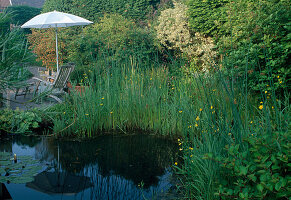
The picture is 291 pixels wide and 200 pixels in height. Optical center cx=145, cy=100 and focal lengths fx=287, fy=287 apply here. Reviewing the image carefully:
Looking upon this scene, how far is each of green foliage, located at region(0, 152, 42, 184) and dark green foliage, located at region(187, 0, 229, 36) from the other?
6281 mm

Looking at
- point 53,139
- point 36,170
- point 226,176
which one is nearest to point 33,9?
point 53,139

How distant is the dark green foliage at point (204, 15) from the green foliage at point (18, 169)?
20.6 ft

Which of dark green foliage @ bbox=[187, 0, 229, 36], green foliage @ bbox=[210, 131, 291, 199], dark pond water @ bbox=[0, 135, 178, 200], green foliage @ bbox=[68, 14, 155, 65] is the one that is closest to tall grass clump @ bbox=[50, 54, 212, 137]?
dark pond water @ bbox=[0, 135, 178, 200]

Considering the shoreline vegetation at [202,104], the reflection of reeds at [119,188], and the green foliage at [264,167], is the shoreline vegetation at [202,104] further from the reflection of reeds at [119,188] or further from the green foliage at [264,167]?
the reflection of reeds at [119,188]

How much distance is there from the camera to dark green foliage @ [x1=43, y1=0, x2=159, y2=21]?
533 inches

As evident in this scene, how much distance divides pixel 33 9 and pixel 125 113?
16.8 meters

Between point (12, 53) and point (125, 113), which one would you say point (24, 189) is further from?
point (125, 113)

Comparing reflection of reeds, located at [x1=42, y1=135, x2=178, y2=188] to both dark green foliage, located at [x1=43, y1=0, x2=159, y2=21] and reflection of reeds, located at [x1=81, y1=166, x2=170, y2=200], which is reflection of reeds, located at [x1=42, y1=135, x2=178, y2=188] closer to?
reflection of reeds, located at [x1=81, y1=166, x2=170, y2=200]

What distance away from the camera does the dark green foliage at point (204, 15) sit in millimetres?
8266

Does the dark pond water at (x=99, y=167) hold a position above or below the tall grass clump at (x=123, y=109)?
below

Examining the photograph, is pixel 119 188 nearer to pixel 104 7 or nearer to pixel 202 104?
pixel 202 104

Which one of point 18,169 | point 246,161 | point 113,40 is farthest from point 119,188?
point 113,40

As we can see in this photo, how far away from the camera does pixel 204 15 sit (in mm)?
8383

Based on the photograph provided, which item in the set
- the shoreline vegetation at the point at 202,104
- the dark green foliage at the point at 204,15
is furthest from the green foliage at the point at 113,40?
the shoreline vegetation at the point at 202,104
